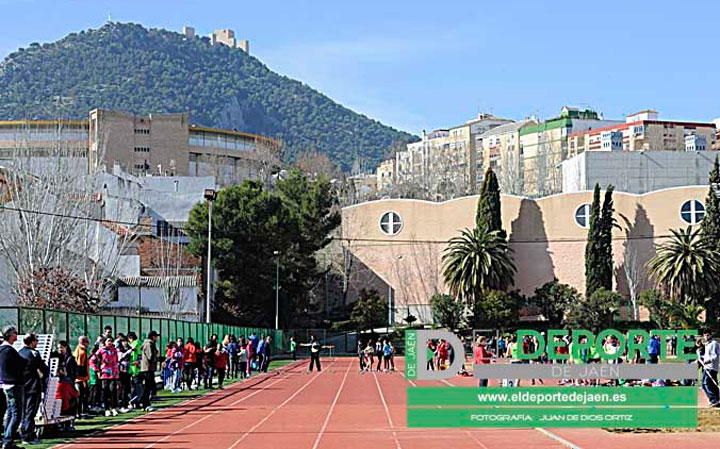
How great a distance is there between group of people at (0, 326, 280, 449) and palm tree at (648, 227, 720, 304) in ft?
135

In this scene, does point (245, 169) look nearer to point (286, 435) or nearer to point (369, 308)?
point (369, 308)

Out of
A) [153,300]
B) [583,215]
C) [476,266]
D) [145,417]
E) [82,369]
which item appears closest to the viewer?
[82,369]

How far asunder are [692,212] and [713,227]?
8785 mm

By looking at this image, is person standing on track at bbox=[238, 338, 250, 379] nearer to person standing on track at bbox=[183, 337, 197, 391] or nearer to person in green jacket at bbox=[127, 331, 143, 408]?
person standing on track at bbox=[183, 337, 197, 391]

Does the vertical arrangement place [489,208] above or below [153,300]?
above

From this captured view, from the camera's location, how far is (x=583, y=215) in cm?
8450

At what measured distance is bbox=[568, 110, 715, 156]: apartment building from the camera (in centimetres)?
14662

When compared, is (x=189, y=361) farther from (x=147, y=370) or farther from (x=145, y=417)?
(x=145, y=417)

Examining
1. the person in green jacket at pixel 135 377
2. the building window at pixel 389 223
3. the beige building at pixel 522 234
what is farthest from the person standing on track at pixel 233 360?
the building window at pixel 389 223

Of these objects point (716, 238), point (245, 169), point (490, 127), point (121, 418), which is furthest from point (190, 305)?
point (490, 127)

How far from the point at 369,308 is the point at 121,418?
57.0m

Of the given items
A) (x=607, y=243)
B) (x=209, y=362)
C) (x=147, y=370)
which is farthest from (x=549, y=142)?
(x=147, y=370)

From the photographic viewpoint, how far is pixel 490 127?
7633 inches

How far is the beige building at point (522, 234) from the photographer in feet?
A: 272
